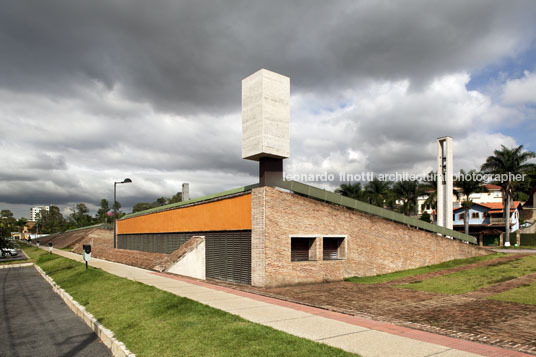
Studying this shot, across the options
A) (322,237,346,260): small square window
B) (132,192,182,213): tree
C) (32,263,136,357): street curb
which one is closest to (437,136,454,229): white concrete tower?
(322,237,346,260): small square window

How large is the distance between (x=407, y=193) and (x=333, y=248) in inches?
2343

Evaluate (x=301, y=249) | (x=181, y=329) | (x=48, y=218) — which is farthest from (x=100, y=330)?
(x=48, y=218)

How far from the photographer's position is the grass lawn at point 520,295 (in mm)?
13146

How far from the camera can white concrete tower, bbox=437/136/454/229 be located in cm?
3338

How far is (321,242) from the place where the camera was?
18.8 m

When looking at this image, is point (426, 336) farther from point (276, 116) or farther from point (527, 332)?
point (276, 116)

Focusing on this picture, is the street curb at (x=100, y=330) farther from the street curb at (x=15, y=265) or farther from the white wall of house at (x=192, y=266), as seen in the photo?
the street curb at (x=15, y=265)

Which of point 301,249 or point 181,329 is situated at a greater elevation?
point 301,249

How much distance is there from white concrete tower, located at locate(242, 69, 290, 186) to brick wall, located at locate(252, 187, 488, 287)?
5.39 ft

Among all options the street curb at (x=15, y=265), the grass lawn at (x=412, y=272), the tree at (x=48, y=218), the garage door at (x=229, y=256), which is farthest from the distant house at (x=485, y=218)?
the tree at (x=48, y=218)

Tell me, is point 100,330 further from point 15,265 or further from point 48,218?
point 48,218

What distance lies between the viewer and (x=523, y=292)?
14578 millimetres

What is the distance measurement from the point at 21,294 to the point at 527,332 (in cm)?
2030

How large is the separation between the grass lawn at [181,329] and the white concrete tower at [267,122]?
25.7 feet
